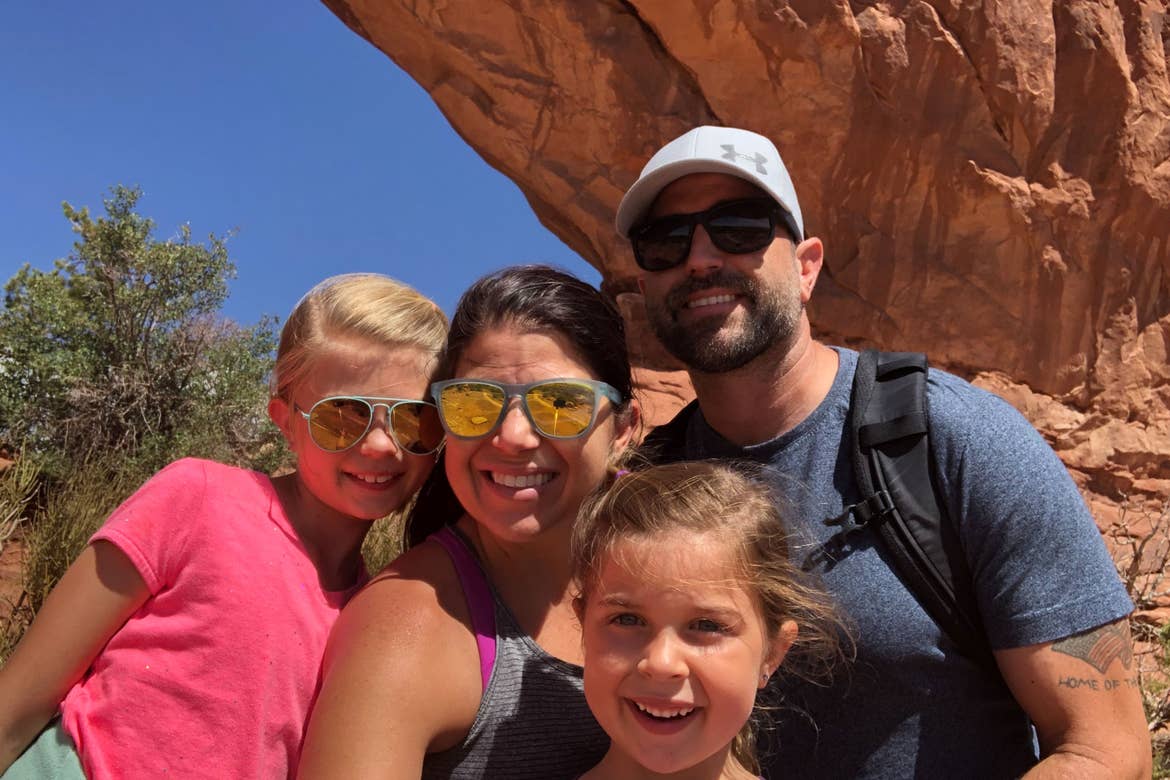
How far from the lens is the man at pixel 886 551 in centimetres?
196

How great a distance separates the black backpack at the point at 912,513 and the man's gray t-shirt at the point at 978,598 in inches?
1.0

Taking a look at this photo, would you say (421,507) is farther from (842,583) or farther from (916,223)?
(916,223)

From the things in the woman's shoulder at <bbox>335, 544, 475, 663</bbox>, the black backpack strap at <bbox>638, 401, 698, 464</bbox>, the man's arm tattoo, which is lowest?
the man's arm tattoo

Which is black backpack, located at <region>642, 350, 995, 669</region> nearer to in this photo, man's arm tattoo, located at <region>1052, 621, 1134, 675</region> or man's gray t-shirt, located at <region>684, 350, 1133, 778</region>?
man's gray t-shirt, located at <region>684, 350, 1133, 778</region>

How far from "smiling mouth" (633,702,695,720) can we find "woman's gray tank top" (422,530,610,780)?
0.22 m

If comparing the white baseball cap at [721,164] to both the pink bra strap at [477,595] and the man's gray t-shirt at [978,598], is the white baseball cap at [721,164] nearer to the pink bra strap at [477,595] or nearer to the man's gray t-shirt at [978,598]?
the man's gray t-shirt at [978,598]

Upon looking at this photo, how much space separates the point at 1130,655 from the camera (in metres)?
2.04

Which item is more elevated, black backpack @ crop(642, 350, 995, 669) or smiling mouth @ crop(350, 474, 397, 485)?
smiling mouth @ crop(350, 474, 397, 485)

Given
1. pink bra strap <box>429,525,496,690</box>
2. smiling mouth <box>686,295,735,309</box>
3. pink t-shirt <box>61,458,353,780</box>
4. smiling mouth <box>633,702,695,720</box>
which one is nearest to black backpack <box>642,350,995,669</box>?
smiling mouth <box>686,295,735,309</box>

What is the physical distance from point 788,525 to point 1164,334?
9.17 metres

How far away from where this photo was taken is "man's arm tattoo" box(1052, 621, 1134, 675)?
76.4 inches

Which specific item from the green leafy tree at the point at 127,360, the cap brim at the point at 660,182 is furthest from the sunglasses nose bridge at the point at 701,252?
the green leafy tree at the point at 127,360

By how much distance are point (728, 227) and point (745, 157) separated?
0.20 meters

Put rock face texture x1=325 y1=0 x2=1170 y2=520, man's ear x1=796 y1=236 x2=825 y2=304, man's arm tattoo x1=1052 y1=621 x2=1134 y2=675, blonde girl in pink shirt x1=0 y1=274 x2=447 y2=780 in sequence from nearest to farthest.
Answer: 1. blonde girl in pink shirt x1=0 y1=274 x2=447 y2=780
2. man's arm tattoo x1=1052 y1=621 x2=1134 y2=675
3. man's ear x1=796 y1=236 x2=825 y2=304
4. rock face texture x1=325 y1=0 x2=1170 y2=520
